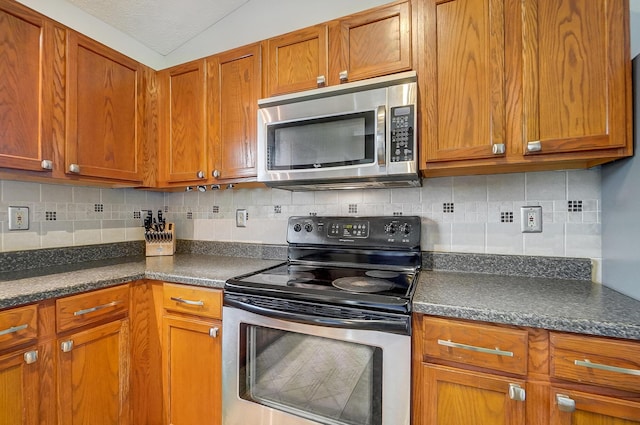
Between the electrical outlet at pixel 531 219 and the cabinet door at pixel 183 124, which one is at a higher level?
the cabinet door at pixel 183 124

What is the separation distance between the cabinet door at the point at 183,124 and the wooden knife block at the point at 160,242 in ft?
1.37

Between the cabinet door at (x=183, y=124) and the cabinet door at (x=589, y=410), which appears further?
the cabinet door at (x=183, y=124)

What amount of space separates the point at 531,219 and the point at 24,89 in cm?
251

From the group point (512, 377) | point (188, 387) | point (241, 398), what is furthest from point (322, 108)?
point (188, 387)

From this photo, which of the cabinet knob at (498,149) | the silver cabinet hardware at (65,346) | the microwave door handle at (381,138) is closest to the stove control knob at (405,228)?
the microwave door handle at (381,138)

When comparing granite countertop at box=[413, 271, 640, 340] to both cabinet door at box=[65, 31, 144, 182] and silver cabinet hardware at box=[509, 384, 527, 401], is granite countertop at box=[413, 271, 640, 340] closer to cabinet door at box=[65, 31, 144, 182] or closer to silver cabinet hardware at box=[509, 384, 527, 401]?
silver cabinet hardware at box=[509, 384, 527, 401]

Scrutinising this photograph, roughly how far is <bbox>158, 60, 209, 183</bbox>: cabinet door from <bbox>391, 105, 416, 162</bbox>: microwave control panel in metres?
1.17

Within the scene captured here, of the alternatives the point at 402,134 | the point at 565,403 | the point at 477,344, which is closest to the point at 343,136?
the point at 402,134

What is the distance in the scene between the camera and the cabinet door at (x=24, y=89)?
132cm

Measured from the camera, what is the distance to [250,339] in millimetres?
1338

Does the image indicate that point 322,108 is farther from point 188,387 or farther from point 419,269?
point 188,387

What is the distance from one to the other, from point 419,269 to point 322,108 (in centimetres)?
97

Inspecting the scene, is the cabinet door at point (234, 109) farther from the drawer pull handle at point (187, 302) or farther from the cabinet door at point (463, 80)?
the cabinet door at point (463, 80)

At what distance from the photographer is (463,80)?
1.27 m
